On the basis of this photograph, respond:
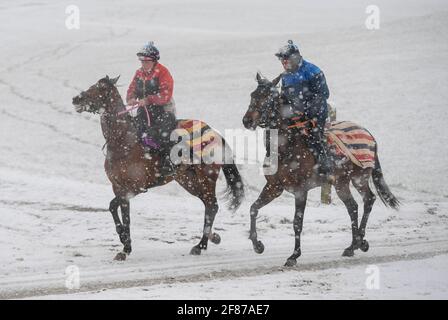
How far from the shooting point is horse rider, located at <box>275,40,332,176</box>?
988cm

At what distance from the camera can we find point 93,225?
471 inches

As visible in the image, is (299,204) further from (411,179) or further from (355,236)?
(411,179)

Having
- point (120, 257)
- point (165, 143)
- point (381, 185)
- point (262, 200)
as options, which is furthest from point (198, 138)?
point (381, 185)

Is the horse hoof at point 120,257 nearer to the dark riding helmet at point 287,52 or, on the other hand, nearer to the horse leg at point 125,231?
the horse leg at point 125,231

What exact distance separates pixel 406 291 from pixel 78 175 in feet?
37.1

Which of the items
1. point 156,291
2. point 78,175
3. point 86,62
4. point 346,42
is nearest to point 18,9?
point 86,62

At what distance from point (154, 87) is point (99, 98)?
35.7 inches

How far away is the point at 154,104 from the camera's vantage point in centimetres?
1051

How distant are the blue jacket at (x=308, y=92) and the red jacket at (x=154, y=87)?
5.67 ft

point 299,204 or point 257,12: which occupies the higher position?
point 257,12

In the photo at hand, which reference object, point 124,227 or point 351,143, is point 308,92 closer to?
point 351,143

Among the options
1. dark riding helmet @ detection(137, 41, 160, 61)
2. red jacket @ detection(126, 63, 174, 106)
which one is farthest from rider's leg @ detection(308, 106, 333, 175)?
dark riding helmet @ detection(137, 41, 160, 61)

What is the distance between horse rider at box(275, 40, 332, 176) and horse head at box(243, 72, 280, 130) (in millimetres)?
373

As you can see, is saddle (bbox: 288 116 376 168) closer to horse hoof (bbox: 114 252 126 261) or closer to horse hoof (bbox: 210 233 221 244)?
horse hoof (bbox: 210 233 221 244)
